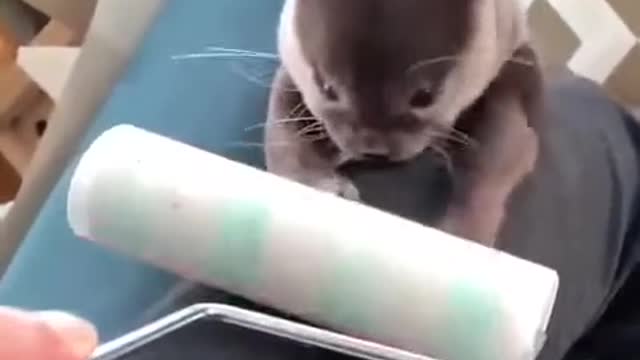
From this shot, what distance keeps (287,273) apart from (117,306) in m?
0.20

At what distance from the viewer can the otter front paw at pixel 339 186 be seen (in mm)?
771

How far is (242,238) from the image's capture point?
604 mm

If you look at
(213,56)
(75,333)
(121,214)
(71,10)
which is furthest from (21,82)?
(75,333)

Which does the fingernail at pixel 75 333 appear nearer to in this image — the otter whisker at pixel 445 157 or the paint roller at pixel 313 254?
the paint roller at pixel 313 254

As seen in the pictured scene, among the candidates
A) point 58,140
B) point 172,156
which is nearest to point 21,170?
A: point 58,140

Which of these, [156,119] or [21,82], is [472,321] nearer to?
[156,119]

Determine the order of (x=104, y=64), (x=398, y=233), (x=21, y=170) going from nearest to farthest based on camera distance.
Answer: (x=398, y=233) < (x=104, y=64) < (x=21, y=170)

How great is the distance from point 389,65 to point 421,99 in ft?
0.12

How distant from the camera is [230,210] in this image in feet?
1.98

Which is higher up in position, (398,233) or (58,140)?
(398,233)

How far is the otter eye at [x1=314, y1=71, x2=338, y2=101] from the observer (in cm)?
75

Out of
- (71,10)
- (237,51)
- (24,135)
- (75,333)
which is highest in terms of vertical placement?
(75,333)

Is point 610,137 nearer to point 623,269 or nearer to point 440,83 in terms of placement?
point 623,269

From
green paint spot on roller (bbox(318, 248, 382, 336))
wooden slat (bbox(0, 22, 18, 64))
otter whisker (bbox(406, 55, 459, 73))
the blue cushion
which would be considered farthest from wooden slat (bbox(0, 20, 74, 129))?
green paint spot on roller (bbox(318, 248, 382, 336))
